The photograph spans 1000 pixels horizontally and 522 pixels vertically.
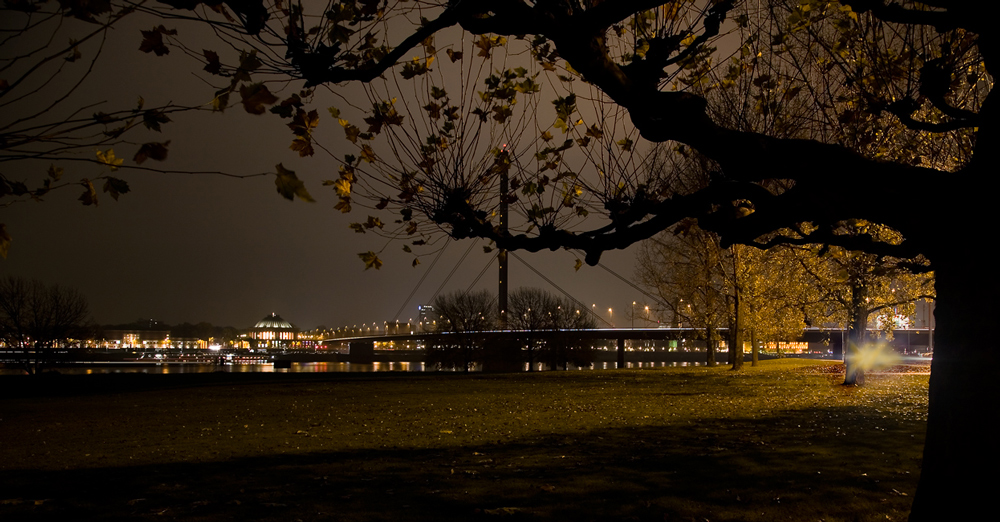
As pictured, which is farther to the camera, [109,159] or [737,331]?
[737,331]

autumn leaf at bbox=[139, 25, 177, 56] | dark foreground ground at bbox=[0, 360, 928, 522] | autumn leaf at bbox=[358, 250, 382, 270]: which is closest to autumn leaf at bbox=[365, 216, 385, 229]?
autumn leaf at bbox=[358, 250, 382, 270]

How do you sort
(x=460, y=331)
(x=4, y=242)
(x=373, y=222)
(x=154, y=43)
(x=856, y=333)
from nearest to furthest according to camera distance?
(x=4, y=242), (x=154, y=43), (x=373, y=222), (x=856, y=333), (x=460, y=331)

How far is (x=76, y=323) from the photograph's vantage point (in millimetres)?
57312

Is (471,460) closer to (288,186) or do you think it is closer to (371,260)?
(371,260)

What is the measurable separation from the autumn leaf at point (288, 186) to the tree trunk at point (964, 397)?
4.15 metres

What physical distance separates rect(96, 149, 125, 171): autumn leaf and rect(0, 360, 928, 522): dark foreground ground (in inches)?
157

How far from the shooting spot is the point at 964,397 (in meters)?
4.60

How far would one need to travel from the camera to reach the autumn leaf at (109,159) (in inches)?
126

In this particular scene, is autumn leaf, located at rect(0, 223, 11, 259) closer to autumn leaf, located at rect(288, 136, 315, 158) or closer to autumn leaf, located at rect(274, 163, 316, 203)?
autumn leaf, located at rect(274, 163, 316, 203)

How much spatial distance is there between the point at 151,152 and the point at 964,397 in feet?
16.3

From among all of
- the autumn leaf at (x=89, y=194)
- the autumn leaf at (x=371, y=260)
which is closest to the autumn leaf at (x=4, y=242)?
the autumn leaf at (x=89, y=194)

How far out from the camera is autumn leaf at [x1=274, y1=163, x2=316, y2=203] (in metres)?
2.94

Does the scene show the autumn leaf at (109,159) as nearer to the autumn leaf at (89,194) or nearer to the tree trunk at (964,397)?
the autumn leaf at (89,194)

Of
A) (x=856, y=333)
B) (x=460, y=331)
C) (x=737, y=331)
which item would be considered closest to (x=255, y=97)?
(x=856, y=333)
